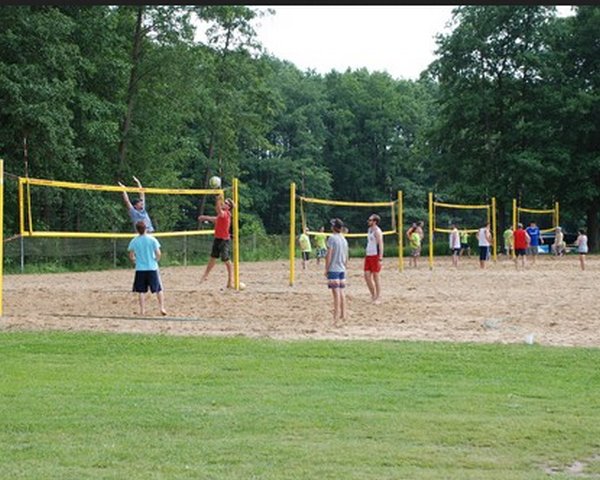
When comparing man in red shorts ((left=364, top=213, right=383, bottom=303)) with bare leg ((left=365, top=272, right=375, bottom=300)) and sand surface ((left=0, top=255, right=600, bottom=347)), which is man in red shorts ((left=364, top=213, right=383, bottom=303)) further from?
sand surface ((left=0, top=255, right=600, bottom=347))

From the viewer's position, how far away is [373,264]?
17.8m

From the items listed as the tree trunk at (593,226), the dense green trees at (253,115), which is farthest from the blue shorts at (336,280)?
the tree trunk at (593,226)

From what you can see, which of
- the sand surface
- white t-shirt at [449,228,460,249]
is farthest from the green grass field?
white t-shirt at [449,228,460,249]

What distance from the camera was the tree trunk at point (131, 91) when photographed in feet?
139

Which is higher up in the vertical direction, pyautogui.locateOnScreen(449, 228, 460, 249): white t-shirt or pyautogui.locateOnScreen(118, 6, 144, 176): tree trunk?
pyautogui.locateOnScreen(118, 6, 144, 176): tree trunk

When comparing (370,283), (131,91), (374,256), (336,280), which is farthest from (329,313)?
(131,91)

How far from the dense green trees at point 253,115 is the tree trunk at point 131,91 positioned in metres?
0.08

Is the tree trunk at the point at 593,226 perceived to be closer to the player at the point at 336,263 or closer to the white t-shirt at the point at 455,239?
the white t-shirt at the point at 455,239

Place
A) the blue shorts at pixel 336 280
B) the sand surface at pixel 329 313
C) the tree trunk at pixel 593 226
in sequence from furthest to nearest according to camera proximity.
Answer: the tree trunk at pixel 593 226 < the blue shorts at pixel 336 280 < the sand surface at pixel 329 313

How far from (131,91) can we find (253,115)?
38.7ft

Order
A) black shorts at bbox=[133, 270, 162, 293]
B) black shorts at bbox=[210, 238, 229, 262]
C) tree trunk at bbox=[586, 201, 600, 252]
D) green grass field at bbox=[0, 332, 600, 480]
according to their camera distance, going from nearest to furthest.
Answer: green grass field at bbox=[0, 332, 600, 480]
black shorts at bbox=[133, 270, 162, 293]
black shorts at bbox=[210, 238, 229, 262]
tree trunk at bbox=[586, 201, 600, 252]

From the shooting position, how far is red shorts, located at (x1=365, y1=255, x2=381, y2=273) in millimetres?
17688

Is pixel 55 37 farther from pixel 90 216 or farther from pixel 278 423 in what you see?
pixel 278 423

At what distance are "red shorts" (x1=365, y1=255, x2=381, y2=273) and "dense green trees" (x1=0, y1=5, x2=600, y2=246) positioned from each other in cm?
1009
